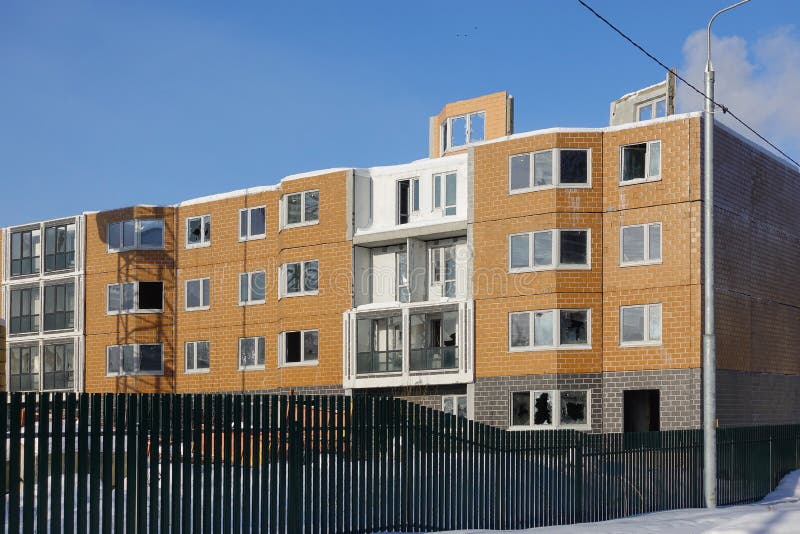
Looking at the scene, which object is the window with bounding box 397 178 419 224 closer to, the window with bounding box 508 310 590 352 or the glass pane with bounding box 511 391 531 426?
the window with bounding box 508 310 590 352

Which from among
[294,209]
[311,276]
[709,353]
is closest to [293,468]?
[709,353]

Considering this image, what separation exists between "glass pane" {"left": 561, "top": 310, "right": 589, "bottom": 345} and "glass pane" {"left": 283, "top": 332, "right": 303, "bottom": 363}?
492 inches

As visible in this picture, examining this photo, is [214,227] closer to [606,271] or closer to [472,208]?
[472,208]

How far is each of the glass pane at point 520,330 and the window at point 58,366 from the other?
26083 mm

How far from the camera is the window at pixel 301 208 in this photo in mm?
45969

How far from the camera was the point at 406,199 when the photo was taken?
147ft

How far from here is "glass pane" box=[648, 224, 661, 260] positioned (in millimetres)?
37844

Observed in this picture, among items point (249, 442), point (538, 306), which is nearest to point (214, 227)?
point (538, 306)

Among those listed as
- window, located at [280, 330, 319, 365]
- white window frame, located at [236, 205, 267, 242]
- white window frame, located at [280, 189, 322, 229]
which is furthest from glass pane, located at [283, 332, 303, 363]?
white window frame, located at [236, 205, 267, 242]

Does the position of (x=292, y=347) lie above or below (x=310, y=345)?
below

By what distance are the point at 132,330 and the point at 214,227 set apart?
675 centimetres

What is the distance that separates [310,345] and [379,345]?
3163mm

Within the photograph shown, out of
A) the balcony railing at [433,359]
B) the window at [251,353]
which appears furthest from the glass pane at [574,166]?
the window at [251,353]

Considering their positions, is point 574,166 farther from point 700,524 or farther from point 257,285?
point 700,524
